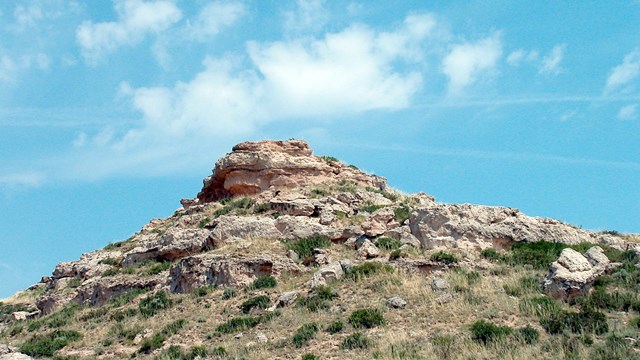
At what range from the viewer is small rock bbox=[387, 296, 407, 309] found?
58.3ft

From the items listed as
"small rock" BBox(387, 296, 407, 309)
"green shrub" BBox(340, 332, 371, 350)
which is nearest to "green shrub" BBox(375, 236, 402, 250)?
"small rock" BBox(387, 296, 407, 309)

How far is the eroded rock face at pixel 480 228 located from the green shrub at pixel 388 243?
2.60ft

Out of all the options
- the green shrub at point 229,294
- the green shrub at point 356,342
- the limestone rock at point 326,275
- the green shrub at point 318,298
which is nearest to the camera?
the green shrub at point 356,342

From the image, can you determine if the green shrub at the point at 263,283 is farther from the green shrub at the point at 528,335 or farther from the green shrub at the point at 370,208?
the green shrub at the point at 528,335

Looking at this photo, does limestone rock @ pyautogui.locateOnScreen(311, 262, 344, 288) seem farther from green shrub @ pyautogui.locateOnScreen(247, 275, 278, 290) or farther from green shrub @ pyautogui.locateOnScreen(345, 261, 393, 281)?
green shrub @ pyautogui.locateOnScreen(247, 275, 278, 290)

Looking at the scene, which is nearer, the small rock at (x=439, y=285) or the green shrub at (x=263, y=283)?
the small rock at (x=439, y=285)

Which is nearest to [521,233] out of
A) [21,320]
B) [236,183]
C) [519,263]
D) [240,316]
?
[519,263]

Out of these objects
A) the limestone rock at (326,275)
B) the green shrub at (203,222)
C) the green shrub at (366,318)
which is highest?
the green shrub at (203,222)

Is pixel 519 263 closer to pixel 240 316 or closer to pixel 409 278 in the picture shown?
pixel 409 278

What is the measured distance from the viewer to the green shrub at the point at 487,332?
15.1m

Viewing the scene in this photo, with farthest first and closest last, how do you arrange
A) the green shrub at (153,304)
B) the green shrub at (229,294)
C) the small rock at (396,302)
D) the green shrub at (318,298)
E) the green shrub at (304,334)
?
the green shrub at (153,304) → the green shrub at (229,294) → the green shrub at (318,298) → the small rock at (396,302) → the green shrub at (304,334)

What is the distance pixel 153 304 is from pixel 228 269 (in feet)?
8.20

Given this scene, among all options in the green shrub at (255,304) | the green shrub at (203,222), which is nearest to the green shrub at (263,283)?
the green shrub at (255,304)

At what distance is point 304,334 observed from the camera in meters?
16.6
